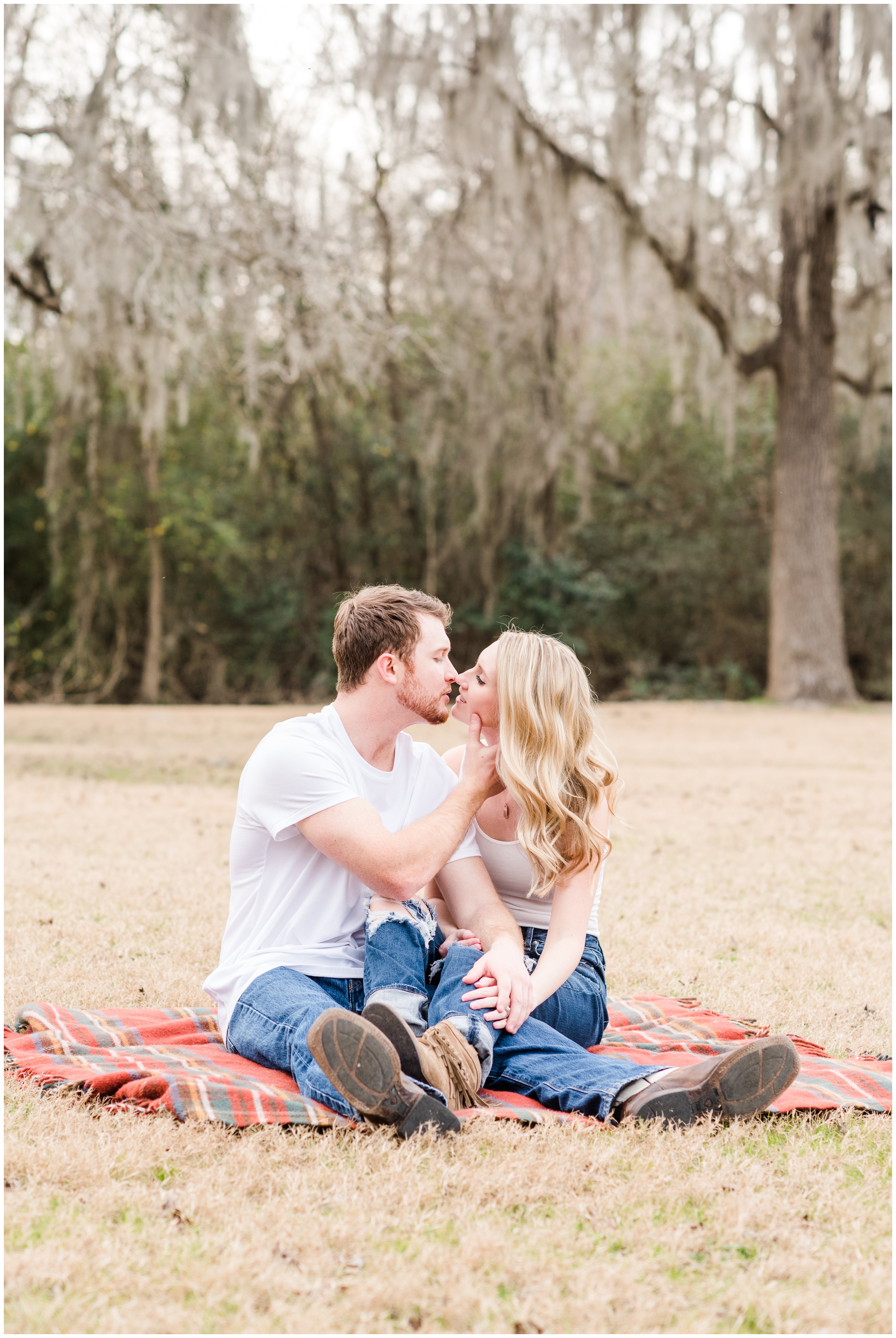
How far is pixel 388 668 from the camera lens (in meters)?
2.64

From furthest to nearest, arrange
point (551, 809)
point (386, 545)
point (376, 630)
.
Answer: point (386, 545) → point (376, 630) → point (551, 809)

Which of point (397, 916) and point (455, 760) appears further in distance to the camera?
point (455, 760)

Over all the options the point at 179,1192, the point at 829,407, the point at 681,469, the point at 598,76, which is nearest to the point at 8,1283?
the point at 179,1192

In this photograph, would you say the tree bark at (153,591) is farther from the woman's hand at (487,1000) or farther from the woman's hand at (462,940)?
the woman's hand at (487,1000)

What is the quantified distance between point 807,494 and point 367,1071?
12.8 meters

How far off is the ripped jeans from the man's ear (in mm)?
487

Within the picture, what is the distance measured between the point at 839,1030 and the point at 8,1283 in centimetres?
213

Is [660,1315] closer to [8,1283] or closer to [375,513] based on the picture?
[8,1283]

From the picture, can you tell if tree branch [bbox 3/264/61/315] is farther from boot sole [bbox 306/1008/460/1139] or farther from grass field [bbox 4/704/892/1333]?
boot sole [bbox 306/1008/460/1139]

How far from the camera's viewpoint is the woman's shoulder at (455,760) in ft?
9.94

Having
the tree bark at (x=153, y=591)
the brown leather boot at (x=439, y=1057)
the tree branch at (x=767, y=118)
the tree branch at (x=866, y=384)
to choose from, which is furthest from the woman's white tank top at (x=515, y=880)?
the tree bark at (x=153, y=591)

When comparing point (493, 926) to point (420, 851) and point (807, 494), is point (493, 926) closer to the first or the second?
point (420, 851)

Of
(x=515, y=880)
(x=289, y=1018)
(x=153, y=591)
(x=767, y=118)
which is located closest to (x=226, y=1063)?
(x=289, y=1018)

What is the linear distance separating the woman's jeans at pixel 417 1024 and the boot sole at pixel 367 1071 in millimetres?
185
